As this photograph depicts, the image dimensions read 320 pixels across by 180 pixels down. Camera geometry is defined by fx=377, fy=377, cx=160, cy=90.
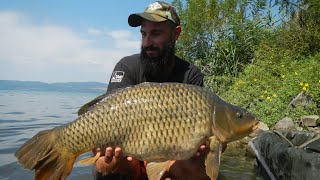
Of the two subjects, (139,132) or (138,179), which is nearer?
(139,132)

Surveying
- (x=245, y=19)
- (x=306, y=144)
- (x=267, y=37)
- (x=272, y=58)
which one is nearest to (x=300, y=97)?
(x=306, y=144)

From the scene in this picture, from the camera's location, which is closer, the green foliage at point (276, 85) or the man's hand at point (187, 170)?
the man's hand at point (187, 170)

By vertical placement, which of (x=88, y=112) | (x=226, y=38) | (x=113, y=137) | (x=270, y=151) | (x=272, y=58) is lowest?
(x=270, y=151)

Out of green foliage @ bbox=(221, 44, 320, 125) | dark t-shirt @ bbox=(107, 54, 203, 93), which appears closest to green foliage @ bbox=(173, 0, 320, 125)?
green foliage @ bbox=(221, 44, 320, 125)

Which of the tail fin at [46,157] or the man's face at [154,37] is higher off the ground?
the man's face at [154,37]

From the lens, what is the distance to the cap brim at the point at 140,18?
3.32m

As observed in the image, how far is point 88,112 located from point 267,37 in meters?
13.0

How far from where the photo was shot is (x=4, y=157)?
7.56 metres

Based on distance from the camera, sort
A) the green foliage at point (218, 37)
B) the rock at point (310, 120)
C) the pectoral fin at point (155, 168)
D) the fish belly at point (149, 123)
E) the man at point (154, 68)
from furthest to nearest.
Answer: the green foliage at point (218, 37) → the rock at point (310, 120) → the man at point (154, 68) → the pectoral fin at point (155, 168) → the fish belly at point (149, 123)

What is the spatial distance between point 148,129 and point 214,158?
493 mm

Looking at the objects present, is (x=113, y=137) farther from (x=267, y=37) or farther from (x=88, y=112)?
(x=267, y=37)

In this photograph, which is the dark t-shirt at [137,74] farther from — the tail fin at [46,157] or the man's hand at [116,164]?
the tail fin at [46,157]

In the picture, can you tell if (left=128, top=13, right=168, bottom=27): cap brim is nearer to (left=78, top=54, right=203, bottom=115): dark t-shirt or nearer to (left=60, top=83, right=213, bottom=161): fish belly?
(left=78, top=54, right=203, bottom=115): dark t-shirt

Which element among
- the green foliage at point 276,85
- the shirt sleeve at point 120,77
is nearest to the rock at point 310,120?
the green foliage at point 276,85
